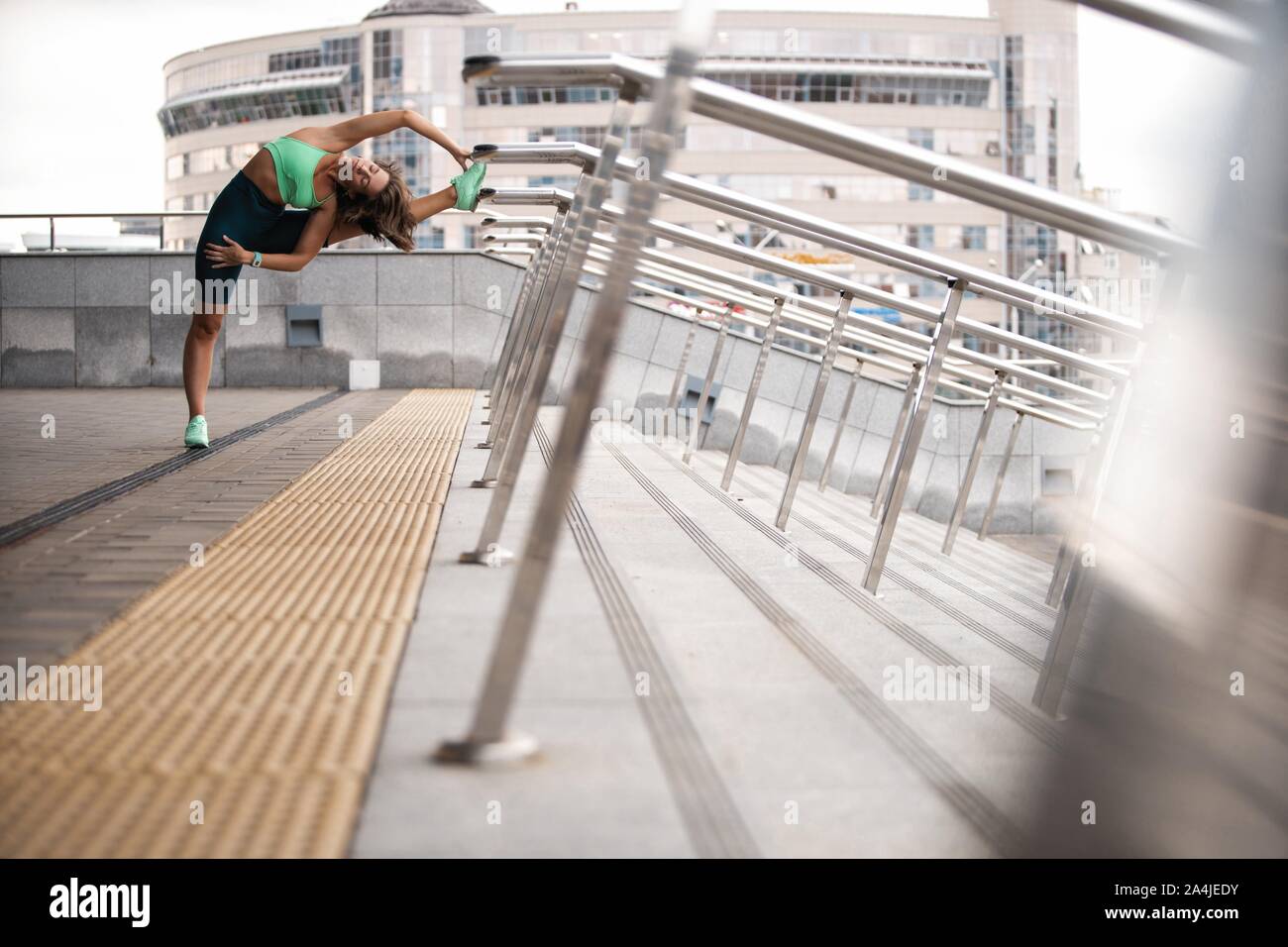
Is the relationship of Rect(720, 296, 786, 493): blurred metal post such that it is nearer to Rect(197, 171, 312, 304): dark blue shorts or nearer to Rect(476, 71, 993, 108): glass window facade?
Rect(197, 171, 312, 304): dark blue shorts

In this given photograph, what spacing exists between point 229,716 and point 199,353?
449 cm

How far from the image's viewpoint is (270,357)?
13.6 meters

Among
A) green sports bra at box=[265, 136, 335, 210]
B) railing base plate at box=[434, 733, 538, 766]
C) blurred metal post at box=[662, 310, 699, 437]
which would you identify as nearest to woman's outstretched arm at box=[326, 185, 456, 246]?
green sports bra at box=[265, 136, 335, 210]

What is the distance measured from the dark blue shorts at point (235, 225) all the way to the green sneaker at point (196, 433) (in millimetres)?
795

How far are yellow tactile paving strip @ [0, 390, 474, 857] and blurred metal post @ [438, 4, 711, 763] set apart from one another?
A: 0.64 feet

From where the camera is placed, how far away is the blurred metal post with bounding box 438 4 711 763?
1.88 m

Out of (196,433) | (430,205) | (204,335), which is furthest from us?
(196,433)

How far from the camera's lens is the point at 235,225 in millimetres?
5879

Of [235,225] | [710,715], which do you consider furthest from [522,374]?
[710,715]

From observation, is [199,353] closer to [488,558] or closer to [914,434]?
[488,558]

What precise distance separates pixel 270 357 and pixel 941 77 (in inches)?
2364

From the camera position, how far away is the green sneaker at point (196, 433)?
6.50m
